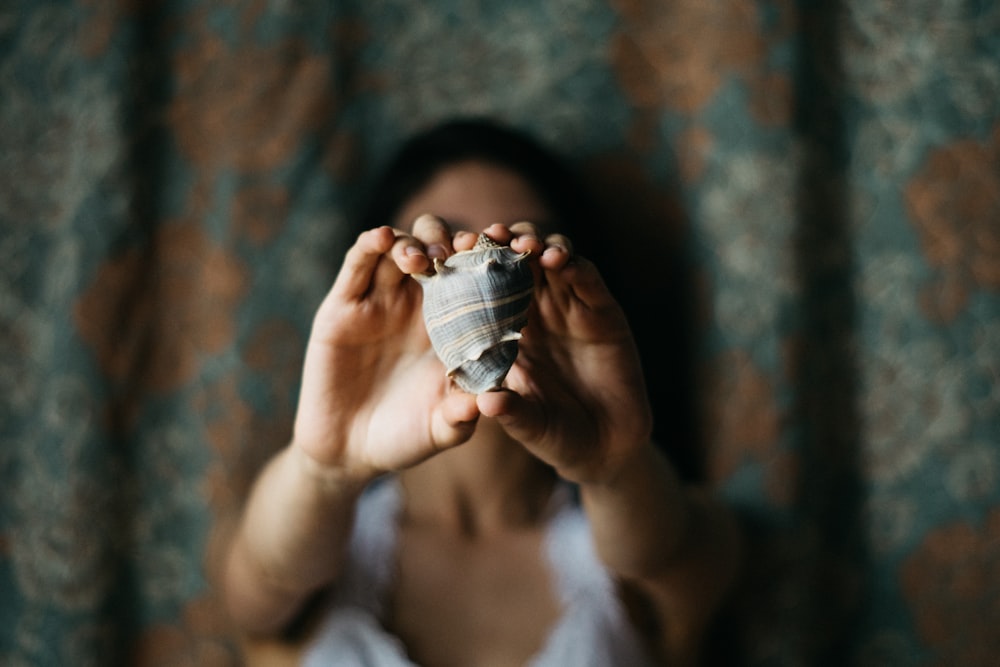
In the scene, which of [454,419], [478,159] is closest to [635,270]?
[478,159]

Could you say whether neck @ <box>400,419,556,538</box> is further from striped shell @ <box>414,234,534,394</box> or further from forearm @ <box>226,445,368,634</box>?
striped shell @ <box>414,234,534,394</box>

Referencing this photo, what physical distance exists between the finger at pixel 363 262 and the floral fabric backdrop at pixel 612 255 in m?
0.58

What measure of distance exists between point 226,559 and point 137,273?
49cm

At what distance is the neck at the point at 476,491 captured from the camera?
3.41 feet

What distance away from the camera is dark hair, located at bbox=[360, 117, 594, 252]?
3.43ft

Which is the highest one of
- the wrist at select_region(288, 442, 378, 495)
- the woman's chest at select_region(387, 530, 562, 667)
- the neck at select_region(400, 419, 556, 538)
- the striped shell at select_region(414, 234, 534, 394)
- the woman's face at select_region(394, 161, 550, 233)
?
the woman's face at select_region(394, 161, 550, 233)

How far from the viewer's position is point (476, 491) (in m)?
1.05

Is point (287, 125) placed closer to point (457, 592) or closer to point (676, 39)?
point (676, 39)

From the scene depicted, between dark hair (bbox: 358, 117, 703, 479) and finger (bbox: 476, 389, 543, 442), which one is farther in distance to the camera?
dark hair (bbox: 358, 117, 703, 479)

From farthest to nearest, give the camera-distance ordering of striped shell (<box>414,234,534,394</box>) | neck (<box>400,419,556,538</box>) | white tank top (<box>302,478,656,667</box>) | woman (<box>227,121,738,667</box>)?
neck (<box>400,419,556,538</box>) → white tank top (<box>302,478,656,667</box>) → woman (<box>227,121,738,667</box>) → striped shell (<box>414,234,534,394</box>)

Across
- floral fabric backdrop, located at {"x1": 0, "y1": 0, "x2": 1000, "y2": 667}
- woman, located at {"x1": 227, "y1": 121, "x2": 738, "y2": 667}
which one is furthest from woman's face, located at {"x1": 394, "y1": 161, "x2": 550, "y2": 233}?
floral fabric backdrop, located at {"x1": 0, "y1": 0, "x2": 1000, "y2": 667}

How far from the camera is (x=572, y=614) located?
0.96 metres

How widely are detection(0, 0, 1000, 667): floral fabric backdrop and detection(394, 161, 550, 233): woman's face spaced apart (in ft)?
0.81

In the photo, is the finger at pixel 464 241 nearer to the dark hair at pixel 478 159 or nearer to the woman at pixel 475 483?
the woman at pixel 475 483
